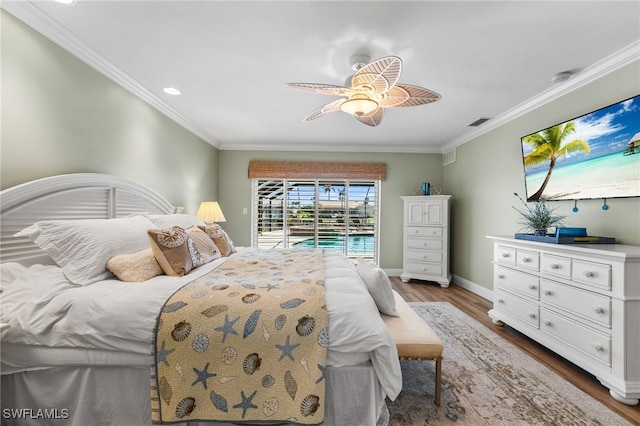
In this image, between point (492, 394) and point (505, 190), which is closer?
point (492, 394)

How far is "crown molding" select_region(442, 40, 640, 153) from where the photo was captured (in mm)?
2104

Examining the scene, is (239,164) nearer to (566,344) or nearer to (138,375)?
(138,375)

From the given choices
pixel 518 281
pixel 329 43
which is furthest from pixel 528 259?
pixel 329 43

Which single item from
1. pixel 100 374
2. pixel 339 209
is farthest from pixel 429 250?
pixel 100 374

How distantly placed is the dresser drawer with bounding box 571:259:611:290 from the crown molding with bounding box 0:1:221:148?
3996 mm

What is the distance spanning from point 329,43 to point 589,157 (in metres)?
2.35

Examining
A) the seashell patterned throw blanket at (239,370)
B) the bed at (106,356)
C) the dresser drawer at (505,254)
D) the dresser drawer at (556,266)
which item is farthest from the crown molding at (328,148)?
the seashell patterned throw blanket at (239,370)

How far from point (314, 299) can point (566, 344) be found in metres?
2.10

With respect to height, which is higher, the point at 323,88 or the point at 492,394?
the point at 323,88

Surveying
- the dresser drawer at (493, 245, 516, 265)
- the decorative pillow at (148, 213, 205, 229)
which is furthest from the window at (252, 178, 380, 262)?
the dresser drawer at (493, 245, 516, 265)

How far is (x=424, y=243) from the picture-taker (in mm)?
4684

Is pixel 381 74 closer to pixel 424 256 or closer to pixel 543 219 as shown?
pixel 543 219

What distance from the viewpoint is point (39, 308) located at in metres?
1.45

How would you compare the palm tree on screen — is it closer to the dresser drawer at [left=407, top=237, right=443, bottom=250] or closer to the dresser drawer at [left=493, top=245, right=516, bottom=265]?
the dresser drawer at [left=493, top=245, right=516, bottom=265]
